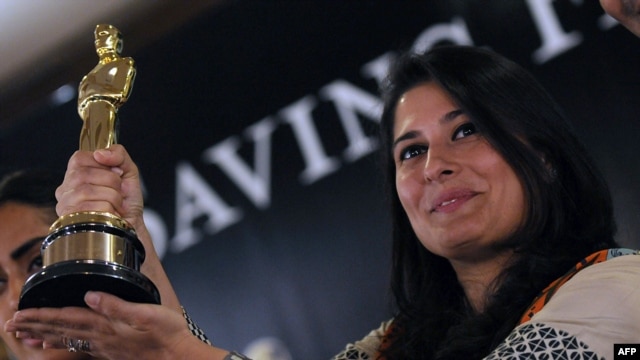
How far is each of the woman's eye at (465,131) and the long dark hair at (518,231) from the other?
2cm

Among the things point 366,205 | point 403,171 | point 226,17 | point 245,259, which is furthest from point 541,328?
point 226,17

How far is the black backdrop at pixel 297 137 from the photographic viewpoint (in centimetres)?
250

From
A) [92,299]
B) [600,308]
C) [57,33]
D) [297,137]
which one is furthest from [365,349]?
[57,33]

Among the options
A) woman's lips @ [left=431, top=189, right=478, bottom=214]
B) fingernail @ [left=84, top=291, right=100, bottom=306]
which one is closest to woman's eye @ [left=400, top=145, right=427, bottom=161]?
woman's lips @ [left=431, top=189, right=478, bottom=214]

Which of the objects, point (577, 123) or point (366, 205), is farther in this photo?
point (366, 205)

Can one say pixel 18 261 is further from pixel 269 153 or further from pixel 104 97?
pixel 269 153

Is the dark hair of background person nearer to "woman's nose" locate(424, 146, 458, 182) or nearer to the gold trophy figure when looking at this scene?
the gold trophy figure

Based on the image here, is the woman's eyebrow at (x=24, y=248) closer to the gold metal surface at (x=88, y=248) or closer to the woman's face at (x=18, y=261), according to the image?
the woman's face at (x=18, y=261)

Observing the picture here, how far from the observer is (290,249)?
283 cm

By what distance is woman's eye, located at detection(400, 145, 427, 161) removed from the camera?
192 cm

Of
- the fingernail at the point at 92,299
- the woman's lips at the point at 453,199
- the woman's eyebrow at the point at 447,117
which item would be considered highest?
the woman's eyebrow at the point at 447,117

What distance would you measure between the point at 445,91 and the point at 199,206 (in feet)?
4.02

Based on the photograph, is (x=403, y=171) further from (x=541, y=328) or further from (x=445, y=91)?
(x=541, y=328)

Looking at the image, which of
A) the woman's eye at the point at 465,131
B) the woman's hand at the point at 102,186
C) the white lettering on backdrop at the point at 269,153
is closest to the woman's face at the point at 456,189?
the woman's eye at the point at 465,131
